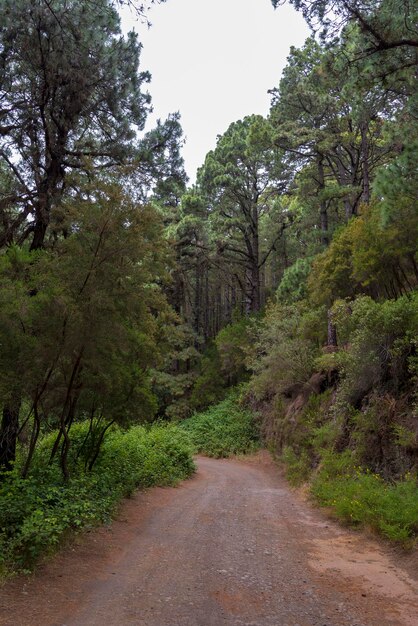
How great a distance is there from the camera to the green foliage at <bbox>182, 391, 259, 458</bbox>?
2278 cm

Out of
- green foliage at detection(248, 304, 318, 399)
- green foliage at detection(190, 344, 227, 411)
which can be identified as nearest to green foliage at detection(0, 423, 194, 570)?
green foliage at detection(248, 304, 318, 399)

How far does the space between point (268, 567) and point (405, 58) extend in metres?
8.58

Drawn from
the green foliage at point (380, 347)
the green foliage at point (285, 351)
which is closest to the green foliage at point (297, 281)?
the green foliage at point (285, 351)

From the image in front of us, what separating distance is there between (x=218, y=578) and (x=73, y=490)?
11.7 ft

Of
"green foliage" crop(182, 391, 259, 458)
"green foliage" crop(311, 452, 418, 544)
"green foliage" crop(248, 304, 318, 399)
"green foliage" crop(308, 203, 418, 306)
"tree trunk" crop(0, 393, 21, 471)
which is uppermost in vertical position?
"green foliage" crop(308, 203, 418, 306)

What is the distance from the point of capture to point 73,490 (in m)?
8.03

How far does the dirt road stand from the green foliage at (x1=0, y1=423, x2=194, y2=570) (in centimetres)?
35

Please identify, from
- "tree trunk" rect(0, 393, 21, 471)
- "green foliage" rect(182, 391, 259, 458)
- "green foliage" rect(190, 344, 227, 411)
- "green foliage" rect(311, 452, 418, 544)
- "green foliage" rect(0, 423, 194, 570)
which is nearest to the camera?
"green foliage" rect(0, 423, 194, 570)

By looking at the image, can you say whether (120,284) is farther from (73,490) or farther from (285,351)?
(285,351)

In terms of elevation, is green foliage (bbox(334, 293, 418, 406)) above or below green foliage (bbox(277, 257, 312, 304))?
below

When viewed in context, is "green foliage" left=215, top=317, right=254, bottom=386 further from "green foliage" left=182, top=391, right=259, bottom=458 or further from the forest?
the forest

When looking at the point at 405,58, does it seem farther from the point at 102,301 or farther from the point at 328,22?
the point at 102,301

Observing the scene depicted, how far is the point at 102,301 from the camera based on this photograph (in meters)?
7.73

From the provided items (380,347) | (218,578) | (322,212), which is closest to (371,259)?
(380,347)
